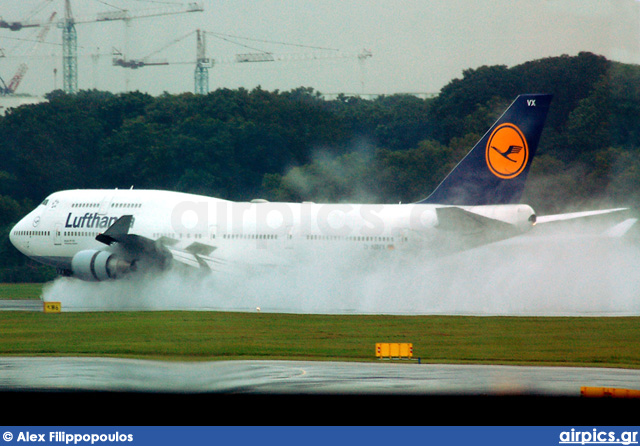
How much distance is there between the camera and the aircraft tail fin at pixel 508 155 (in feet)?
126

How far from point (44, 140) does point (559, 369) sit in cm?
6373

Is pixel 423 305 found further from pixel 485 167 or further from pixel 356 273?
pixel 485 167

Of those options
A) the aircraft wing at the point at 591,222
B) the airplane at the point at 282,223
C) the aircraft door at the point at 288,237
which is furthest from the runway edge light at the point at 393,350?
the aircraft door at the point at 288,237

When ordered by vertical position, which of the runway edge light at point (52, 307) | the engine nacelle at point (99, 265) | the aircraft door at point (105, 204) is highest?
the aircraft door at point (105, 204)

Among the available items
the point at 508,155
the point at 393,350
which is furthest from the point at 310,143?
the point at 393,350

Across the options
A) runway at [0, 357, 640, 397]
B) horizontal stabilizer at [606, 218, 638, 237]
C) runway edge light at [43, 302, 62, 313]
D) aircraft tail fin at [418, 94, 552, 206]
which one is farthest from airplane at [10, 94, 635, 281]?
runway at [0, 357, 640, 397]

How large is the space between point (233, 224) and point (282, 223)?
2869 millimetres

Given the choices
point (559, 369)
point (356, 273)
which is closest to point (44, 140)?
point (356, 273)

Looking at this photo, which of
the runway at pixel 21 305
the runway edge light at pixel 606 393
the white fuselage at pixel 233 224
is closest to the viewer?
the runway edge light at pixel 606 393

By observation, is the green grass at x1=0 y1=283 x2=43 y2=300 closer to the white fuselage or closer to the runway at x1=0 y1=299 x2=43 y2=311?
the runway at x1=0 y1=299 x2=43 y2=311

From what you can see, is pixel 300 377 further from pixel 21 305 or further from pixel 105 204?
pixel 105 204

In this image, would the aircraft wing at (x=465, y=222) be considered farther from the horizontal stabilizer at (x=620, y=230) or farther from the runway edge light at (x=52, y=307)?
the runway edge light at (x=52, y=307)

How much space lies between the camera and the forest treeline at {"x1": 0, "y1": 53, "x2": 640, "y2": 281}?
204ft

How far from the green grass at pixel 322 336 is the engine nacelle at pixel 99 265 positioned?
16.2 ft
